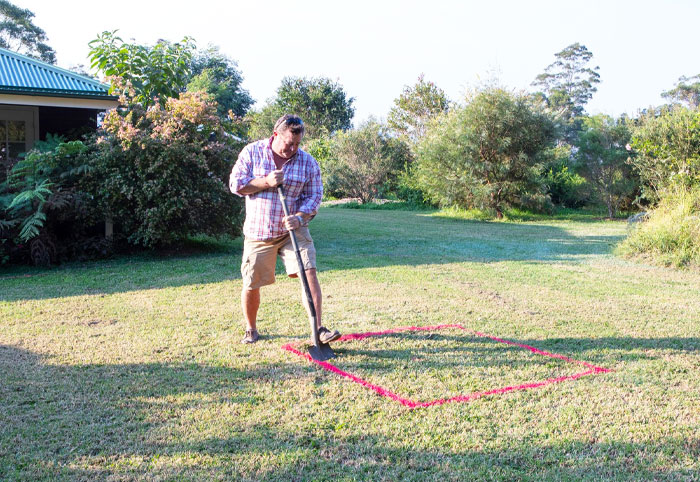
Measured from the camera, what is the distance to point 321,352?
416cm

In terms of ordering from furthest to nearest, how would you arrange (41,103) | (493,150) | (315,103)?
(315,103) < (493,150) < (41,103)

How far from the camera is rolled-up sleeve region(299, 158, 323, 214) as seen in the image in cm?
444

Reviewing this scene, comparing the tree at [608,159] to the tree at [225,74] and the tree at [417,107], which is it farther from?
the tree at [225,74]

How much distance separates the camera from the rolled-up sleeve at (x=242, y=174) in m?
4.29

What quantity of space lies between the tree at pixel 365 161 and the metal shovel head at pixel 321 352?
70.9 feet

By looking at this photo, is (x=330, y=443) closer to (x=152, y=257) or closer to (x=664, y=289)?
(x=664, y=289)

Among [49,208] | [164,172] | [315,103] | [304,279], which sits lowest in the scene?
[304,279]

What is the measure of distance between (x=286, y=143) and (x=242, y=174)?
395 mm

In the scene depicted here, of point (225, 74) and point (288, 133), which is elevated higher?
point (225, 74)

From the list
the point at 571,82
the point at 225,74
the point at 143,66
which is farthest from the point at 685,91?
the point at 143,66

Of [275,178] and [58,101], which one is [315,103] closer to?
[58,101]

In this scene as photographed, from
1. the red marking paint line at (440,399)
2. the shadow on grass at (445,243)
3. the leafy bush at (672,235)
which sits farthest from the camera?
the shadow on grass at (445,243)

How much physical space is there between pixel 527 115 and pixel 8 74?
13432 millimetres

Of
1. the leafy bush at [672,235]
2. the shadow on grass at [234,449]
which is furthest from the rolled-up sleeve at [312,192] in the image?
the leafy bush at [672,235]
